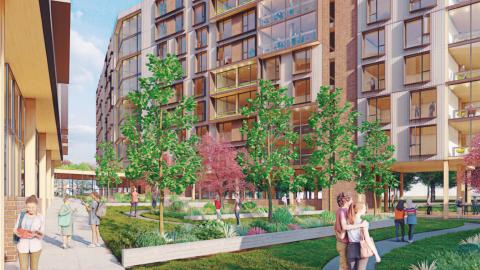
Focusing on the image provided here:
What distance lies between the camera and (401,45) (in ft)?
124

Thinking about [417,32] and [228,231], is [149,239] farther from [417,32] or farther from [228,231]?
[417,32]

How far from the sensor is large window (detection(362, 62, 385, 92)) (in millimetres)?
39250

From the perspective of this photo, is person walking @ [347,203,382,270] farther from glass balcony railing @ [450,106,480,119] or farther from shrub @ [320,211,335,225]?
glass balcony railing @ [450,106,480,119]

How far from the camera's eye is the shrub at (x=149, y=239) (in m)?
13.6

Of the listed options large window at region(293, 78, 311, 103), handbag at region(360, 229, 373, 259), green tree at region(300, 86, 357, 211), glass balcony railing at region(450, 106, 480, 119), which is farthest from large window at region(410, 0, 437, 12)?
handbag at region(360, 229, 373, 259)

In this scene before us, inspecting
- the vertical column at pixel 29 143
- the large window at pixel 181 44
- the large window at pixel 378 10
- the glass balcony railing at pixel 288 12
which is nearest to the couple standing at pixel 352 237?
the vertical column at pixel 29 143

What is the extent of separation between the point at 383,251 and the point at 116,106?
63984 millimetres

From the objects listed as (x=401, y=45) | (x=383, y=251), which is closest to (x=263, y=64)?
(x=401, y=45)

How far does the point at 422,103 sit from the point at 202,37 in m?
28.7

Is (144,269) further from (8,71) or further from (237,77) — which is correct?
(237,77)

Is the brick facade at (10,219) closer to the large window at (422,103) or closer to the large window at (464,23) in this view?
the large window at (422,103)

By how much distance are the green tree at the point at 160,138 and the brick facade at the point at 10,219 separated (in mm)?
4325

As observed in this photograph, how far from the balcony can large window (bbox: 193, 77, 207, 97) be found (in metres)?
28.2

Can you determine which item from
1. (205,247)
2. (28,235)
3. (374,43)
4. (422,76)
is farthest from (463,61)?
(28,235)
